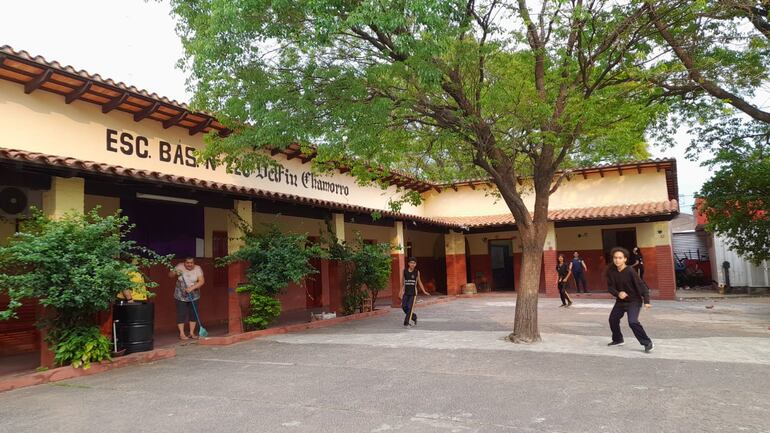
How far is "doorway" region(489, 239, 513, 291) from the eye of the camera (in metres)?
23.1

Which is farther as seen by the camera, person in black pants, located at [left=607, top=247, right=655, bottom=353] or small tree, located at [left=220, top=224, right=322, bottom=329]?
small tree, located at [left=220, top=224, right=322, bottom=329]

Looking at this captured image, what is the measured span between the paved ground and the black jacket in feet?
2.70

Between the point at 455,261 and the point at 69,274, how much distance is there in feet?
53.2

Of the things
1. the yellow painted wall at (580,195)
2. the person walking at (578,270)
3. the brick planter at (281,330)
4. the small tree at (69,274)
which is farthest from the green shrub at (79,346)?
the person walking at (578,270)

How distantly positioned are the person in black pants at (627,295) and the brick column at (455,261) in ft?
42.4

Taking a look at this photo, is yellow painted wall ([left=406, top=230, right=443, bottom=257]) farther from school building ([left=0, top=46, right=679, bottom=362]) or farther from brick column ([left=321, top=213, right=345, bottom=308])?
brick column ([left=321, top=213, right=345, bottom=308])

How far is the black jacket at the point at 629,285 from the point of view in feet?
25.9

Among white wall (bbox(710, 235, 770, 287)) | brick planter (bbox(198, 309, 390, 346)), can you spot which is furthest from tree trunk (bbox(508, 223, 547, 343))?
A: white wall (bbox(710, 235, 770, 287))

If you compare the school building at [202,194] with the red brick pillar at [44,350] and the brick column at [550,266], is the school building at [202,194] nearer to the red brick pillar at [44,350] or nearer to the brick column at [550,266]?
the brick column at [550,266]

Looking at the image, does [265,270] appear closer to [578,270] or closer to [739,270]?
[578,270]

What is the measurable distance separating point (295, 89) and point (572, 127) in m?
4.73

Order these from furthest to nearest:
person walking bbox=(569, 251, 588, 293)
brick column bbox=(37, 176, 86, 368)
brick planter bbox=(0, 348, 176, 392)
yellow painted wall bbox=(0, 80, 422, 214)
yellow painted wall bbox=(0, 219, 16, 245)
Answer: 1. person walking bbox=(569, 251, 588, 293)
2. yellow painted wall bbox=(0, 219, 16, 245)
3. yellow painted wall bbox=(0, 80, 422, 214)
4. brick column bbox=(37, 176, 86, 368)
5. brick planter bbox=(0, 348, 176, 392)

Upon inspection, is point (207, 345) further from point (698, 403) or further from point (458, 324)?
point (698, 403)

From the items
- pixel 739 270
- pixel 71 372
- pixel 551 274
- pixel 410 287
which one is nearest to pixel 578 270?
pixel 551 274
